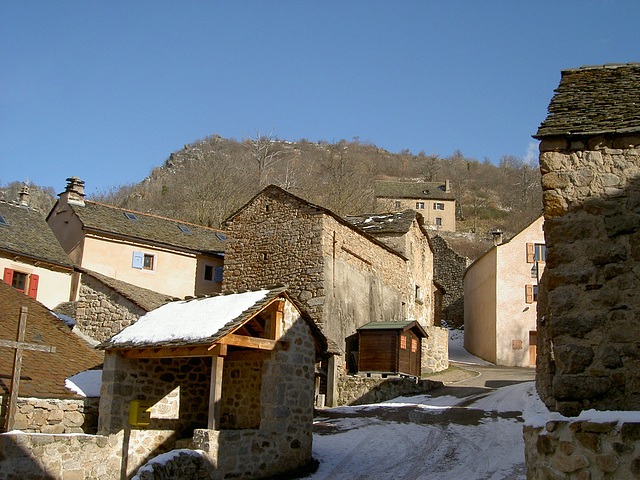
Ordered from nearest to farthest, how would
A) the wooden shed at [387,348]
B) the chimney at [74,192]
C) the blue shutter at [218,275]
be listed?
the wooden shed at [387,348]
the chimney at [74,192]
the blue shutter at [218,275]

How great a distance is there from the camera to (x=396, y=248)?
28.9 metres

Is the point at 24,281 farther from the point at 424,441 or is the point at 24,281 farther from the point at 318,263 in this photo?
the point at 424,441

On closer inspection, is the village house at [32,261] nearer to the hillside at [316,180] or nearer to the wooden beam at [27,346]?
the wooden beam at [27,346]

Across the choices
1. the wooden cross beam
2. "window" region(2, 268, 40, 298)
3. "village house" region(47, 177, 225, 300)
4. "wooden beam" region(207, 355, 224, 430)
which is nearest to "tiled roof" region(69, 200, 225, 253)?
"village house" region(47, 177, 225, 300)

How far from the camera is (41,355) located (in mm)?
13398

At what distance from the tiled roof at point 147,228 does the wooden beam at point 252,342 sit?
1399 centimetres

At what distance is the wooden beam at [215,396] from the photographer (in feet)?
35.7

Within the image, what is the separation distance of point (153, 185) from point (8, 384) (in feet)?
170

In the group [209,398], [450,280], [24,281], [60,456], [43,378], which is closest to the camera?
[60,456]

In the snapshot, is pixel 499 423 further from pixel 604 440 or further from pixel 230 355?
pixel 604 440

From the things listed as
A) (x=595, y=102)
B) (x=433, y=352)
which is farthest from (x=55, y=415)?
(x=433, y=352)

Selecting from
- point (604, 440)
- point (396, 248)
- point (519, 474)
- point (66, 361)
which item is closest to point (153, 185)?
point (396, 248)

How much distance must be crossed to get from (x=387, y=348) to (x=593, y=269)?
1728 cm

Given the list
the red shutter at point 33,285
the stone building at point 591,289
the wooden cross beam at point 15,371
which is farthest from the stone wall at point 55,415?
the red shutter at point 33,285
